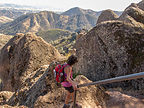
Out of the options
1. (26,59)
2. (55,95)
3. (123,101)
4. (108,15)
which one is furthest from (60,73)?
(108,15)

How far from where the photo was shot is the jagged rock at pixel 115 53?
13.6 meters

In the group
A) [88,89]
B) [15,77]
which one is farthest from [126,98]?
[15,77]

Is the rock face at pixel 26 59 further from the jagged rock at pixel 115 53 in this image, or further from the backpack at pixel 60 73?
the backpack at pixel 60 73

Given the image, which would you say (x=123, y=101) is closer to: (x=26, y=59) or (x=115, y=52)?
→ (x=115, y=52)

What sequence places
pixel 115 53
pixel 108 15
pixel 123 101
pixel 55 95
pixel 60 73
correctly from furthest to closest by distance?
1. pixel 108 15
2. pixel 115 53
3. pixel 55 95
4. pixel 123 101
5. pixel 60 73

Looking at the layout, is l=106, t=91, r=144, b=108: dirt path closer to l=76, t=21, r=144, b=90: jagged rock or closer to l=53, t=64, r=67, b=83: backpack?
l=76, t=21, r=144, b=90: jagged rock

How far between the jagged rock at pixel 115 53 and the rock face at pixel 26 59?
7291 mm

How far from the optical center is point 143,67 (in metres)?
13.0

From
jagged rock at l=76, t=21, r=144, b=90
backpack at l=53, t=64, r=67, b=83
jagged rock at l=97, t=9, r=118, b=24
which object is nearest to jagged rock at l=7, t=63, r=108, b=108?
jagged rock at l=76, t=21, r=144, b=90

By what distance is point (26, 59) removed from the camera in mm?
25312

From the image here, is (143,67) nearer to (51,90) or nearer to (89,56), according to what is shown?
(89,56)

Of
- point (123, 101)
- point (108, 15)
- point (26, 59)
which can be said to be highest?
point (108, 15)

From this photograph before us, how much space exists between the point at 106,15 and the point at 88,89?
142 ft

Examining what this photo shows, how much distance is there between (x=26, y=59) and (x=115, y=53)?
16523 mm
